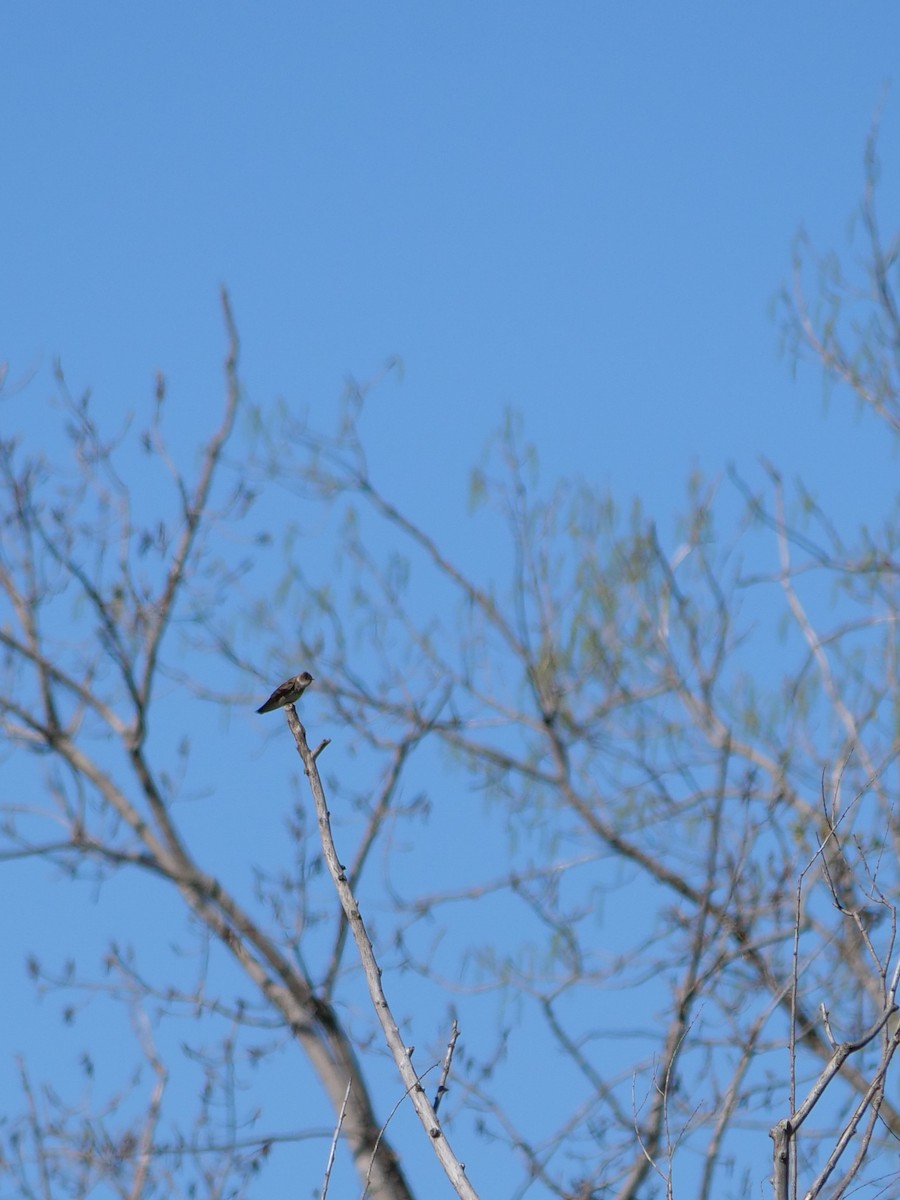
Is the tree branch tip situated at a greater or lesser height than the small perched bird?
lesser

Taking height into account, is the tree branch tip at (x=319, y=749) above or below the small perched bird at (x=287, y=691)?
below

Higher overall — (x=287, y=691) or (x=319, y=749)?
(x=287, y=691)

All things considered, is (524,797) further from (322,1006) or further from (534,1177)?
(534,1177)

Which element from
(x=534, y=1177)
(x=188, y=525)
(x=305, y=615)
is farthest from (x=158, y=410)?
(x=534, y=1177)

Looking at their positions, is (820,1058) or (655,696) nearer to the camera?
(820,1058)

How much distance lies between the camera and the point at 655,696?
639 cm

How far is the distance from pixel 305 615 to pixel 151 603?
2.27 ft

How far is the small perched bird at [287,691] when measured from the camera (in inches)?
→ 124

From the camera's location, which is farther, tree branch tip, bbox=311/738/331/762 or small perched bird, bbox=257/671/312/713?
small perched bird, bbox=257/671/312/713

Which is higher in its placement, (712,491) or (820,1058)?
(712,491)

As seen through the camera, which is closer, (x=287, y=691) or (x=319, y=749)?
(x=319, y=749)

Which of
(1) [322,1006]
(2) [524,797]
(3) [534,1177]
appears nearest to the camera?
(3) [534,1177]

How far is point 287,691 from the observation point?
3295 mm

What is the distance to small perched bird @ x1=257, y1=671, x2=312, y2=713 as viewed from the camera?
315 cm
